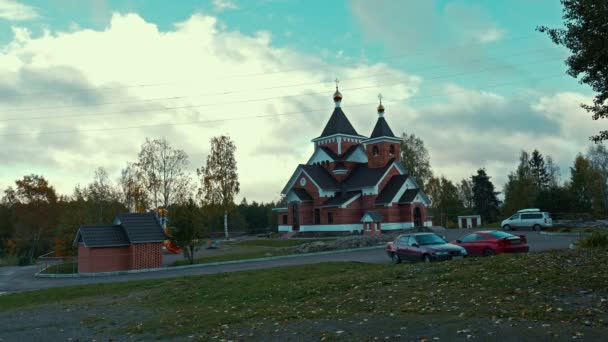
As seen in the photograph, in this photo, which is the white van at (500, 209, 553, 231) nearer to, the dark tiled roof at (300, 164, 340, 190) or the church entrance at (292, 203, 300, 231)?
the dark tiled roof at (300, 164, 340, 190)

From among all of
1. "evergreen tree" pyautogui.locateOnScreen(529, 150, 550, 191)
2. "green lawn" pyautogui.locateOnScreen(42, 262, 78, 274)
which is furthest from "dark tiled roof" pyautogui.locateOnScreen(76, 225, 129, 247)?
"evergreen tree" pyautogui.locateOnScreen(529, 150, 550, 191)

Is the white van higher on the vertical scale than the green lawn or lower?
higher

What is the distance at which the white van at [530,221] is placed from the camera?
4256cm

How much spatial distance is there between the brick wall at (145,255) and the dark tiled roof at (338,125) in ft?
106

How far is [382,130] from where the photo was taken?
56344 mm

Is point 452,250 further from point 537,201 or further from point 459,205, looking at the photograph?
point 459,205

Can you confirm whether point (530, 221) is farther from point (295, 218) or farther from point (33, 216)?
point (33, 216)

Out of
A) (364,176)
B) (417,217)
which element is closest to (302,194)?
(364,176)

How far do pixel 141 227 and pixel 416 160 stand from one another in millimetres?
51166

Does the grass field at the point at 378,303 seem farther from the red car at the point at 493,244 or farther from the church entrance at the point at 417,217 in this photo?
the church entrance at the point at 417,217

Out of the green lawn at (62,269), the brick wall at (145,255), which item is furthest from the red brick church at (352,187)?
the green lawn at (62,269)

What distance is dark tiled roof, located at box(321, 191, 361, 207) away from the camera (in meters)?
51.8

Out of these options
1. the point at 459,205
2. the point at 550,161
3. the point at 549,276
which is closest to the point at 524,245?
the point at 549,276

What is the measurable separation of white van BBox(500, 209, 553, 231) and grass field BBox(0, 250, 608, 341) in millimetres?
28938
